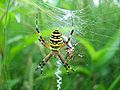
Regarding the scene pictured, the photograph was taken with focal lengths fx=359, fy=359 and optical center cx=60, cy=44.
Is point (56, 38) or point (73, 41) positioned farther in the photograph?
point (73, 41)

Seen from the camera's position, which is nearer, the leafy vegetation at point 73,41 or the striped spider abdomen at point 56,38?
the striped spider abdomen at point 56,38

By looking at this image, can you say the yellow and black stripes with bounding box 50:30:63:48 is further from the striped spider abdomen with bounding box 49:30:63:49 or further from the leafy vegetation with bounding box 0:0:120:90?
the leafy vegetation with bounding box 0:0:120:90

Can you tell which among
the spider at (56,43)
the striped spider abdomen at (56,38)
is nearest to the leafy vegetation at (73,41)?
the spider at (56,43)

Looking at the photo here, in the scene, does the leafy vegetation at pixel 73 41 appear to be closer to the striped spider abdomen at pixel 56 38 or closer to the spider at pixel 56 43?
the spider at pixel 56 43

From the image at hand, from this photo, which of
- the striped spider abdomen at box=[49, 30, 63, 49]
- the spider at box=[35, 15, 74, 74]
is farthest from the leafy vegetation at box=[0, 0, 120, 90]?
the striped spider abdomen at box=[49, 30, 63, 49]

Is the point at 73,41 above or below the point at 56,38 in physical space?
below

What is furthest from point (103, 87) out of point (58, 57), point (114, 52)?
point (58, 57)

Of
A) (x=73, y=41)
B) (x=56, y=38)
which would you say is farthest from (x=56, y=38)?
(x=73, y=41)

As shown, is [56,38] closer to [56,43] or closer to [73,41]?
[56,43]

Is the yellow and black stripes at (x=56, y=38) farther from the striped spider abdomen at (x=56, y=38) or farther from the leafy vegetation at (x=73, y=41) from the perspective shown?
the leafy vegetation at (x=73, y=41)
